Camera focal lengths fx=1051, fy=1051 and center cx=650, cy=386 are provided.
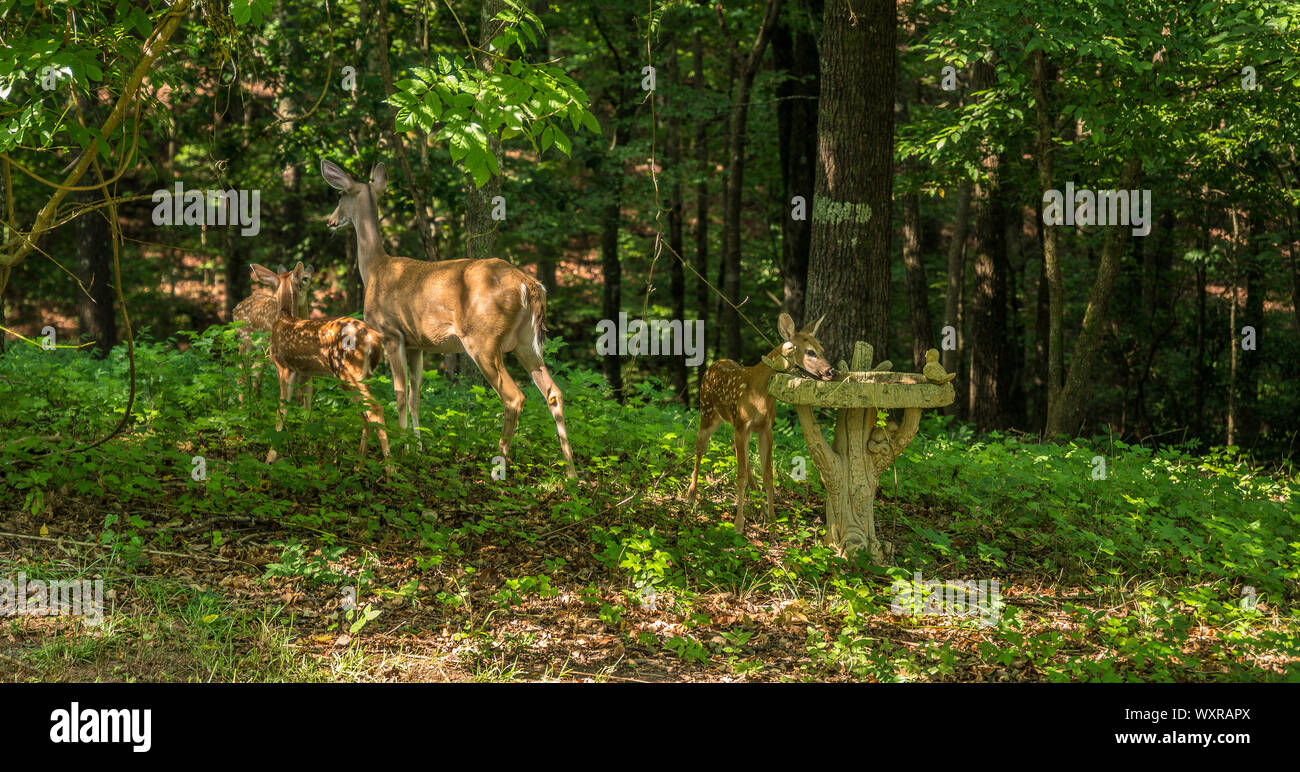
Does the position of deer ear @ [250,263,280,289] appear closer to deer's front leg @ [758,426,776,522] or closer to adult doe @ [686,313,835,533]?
adult doe @ [686,313,835,533]

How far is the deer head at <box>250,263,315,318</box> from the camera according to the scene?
848cm

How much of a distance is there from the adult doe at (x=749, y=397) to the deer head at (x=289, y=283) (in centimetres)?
354

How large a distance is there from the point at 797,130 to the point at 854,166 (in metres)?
7.52

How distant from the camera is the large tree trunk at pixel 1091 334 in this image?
482 inches

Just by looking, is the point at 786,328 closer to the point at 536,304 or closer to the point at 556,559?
the point at 556,559

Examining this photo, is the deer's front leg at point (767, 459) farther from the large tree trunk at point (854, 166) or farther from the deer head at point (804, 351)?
the large tree trunk at point (854, 166)

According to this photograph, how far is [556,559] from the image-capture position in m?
6.05

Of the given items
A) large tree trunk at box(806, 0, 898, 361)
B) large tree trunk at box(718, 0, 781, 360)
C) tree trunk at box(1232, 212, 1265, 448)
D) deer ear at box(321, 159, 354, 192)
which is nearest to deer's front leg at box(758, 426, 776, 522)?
large tree trunk at box(806, 0, 898, 361)

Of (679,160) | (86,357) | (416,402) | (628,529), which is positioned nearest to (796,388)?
(628,529)

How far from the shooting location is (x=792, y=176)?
16594 mm

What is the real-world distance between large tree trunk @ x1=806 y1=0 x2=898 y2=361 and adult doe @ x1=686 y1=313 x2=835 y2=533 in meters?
2.19

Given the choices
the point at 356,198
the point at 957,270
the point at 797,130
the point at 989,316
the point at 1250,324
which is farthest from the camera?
the point at 957,270

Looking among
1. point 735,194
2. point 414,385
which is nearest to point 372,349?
point 414,385

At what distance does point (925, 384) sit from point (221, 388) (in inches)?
211
